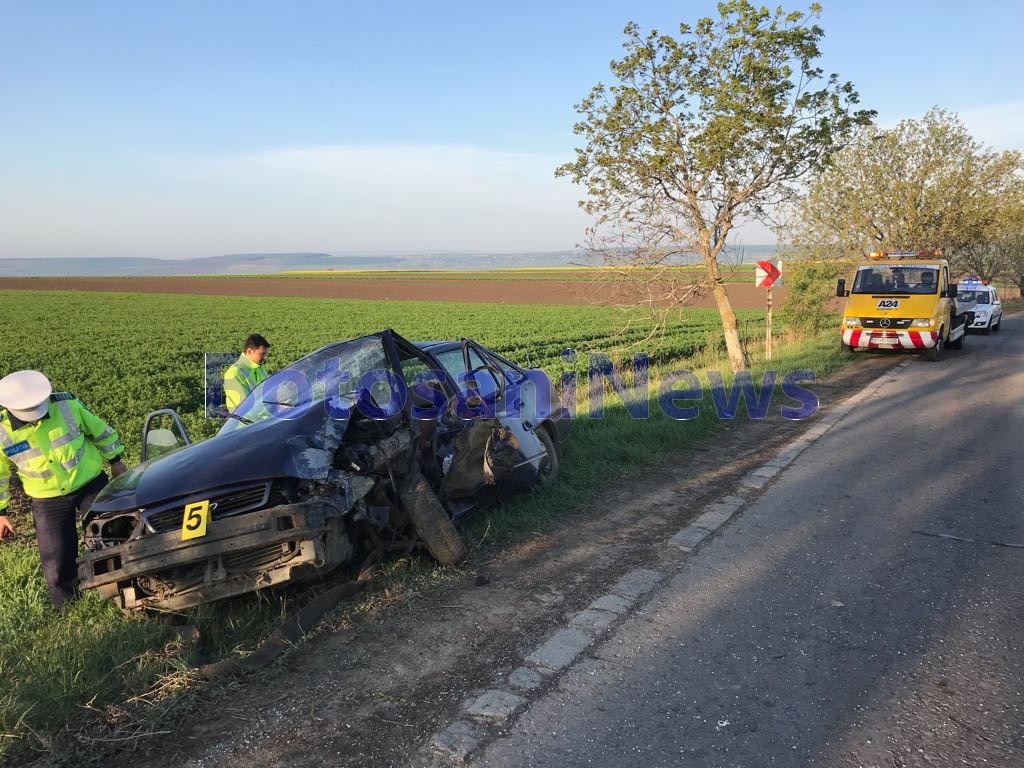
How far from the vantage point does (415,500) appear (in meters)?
4.55

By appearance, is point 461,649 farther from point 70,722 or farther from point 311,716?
point 70,722

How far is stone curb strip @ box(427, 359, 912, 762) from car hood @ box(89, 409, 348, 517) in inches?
59.6

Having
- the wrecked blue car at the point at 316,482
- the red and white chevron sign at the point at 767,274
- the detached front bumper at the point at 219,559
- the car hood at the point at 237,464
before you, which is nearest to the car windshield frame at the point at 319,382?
the wrecked blue car at the point at 316,482

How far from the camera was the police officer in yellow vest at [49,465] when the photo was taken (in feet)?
14.3

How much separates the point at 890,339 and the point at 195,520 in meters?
15.8

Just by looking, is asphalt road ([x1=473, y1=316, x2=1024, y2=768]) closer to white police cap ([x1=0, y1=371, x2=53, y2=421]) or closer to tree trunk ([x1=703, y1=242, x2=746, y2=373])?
white police cap ([x1=0, y1=371, x2=53, y2=421])

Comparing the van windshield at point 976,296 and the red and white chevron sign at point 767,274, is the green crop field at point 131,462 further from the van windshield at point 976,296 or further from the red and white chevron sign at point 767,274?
the van windshield at point 976,296

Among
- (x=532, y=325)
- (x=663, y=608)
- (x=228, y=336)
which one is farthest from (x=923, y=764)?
(x=228, y=336)

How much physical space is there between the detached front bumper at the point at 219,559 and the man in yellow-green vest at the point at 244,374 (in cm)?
310

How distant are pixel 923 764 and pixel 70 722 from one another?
11.5 ft

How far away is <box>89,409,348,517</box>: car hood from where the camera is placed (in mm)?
3930

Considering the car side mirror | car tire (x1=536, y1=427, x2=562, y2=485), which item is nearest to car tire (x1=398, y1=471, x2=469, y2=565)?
car tire (x1=536, y1=427, x2=562, y2=485)

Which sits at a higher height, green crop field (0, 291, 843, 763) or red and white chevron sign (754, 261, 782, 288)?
red and white chevron sign (754, 261, 782, 288)

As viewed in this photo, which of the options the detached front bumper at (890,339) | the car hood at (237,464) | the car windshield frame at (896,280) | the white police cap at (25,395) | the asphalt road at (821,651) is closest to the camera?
the asphalt road at (821,651)
